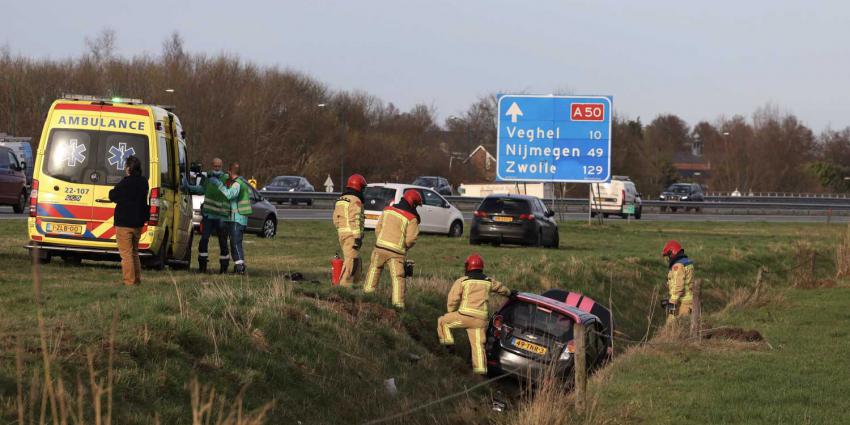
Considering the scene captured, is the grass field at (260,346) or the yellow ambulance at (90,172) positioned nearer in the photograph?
the grass field at (260,346)

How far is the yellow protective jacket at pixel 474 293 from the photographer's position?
1537 cm

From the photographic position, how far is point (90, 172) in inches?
712

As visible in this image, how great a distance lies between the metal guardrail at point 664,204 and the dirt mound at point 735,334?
1314 inches

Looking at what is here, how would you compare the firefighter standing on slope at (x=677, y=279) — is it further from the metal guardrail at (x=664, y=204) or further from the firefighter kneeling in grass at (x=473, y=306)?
the metal guardrail at (x=664, y=204)

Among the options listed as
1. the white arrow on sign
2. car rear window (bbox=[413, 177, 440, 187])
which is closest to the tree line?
car rear window (bbox=[413, 177, 440, 187])

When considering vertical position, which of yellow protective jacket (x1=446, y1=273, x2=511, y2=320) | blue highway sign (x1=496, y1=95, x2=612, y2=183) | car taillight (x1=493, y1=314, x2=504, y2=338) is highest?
blue highway sign (x1=496, y1=95, x2=612, y2=183)

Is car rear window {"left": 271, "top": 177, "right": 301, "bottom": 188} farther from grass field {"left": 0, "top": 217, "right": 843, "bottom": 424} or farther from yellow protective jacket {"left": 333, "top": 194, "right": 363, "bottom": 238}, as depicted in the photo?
yellow protective jacket {"left": 333, "top": 194, "right": 363, "bottom": 238}

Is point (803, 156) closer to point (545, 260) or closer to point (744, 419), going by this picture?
point (545, 260)

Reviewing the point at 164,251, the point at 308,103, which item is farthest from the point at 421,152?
the point at 164,251

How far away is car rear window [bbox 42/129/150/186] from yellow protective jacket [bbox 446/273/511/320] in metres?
5.29

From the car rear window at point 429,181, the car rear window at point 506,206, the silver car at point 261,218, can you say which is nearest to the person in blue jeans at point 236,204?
the silver car at point 261,218

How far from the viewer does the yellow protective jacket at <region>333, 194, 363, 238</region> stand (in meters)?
16.8

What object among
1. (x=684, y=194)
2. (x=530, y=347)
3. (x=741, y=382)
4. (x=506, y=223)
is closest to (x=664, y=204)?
(x=684, y=194)

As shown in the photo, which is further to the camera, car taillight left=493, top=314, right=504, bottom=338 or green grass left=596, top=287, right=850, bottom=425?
car taillight left=493, top=314, right=504, bottom=338
